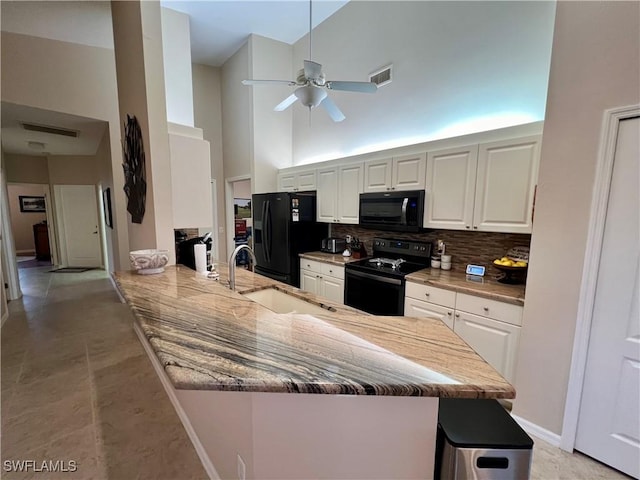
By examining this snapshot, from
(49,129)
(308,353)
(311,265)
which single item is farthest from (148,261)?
(49,129)

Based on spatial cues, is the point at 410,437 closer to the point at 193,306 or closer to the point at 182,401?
the point at 193,306

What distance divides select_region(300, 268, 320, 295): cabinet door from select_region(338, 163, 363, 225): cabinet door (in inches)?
32.4

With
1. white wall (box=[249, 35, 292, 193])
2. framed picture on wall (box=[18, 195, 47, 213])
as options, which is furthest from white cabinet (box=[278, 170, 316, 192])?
framed picture on wall (box=[18, 195, 47, 213])

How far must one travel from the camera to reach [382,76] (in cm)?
363

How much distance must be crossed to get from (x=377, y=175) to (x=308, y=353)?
270 cm

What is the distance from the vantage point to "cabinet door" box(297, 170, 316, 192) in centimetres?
→ 409

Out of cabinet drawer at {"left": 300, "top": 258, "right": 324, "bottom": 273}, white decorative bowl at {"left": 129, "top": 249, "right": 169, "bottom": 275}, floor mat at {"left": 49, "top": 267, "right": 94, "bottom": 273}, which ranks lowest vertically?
floor mat at {"left": 49, "top": 267, "right": 94, "bottom": 273}

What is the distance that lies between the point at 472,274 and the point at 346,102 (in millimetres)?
2944

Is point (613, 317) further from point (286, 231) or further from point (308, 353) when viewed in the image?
point (286, 231)

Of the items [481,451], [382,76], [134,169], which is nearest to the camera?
[481,451]

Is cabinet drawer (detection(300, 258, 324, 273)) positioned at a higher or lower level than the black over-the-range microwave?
lower

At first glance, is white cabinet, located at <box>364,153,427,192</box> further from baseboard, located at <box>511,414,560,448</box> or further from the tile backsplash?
baseboard, located at <box>511,414,560,448</box>

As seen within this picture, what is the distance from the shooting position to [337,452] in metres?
0.95

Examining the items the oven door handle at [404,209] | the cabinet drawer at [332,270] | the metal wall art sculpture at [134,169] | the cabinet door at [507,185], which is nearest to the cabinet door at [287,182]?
the cabinet drawer at [332,270]
